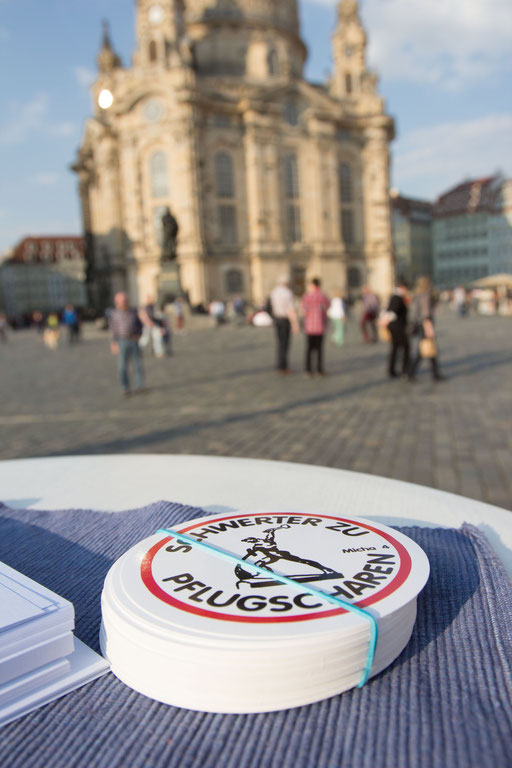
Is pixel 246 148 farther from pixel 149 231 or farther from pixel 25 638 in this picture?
pixel 25 638

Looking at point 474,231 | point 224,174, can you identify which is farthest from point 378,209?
point 474,231

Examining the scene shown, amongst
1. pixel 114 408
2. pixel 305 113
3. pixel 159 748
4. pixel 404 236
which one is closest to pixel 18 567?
pixel 159 748

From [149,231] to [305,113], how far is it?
1409cm

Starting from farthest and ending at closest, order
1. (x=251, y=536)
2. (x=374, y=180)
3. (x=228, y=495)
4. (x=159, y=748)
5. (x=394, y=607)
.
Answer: (x=374, y=180) → (x=228, y=495) → (x=251, y=536) → (x=394, y=607) → (x=159, y=748)

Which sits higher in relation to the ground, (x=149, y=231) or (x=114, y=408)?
(x=149, y=231)

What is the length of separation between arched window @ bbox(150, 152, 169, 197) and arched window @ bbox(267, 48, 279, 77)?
12.1 m

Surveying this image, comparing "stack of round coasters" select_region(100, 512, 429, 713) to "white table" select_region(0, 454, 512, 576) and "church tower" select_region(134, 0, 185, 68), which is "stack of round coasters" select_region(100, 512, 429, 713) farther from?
"church tower" select_region(134, 0, 185, 68)

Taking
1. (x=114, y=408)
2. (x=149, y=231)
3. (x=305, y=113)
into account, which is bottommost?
(x=114, y=408)

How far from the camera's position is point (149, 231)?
4341 centimetres

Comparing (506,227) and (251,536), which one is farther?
(506,227)

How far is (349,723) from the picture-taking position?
67 centimetres

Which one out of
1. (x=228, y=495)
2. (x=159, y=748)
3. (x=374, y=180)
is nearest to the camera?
(x=159, y=748)

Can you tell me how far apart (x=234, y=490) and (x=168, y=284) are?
27991 mm

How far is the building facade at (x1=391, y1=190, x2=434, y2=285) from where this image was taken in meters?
87.0
